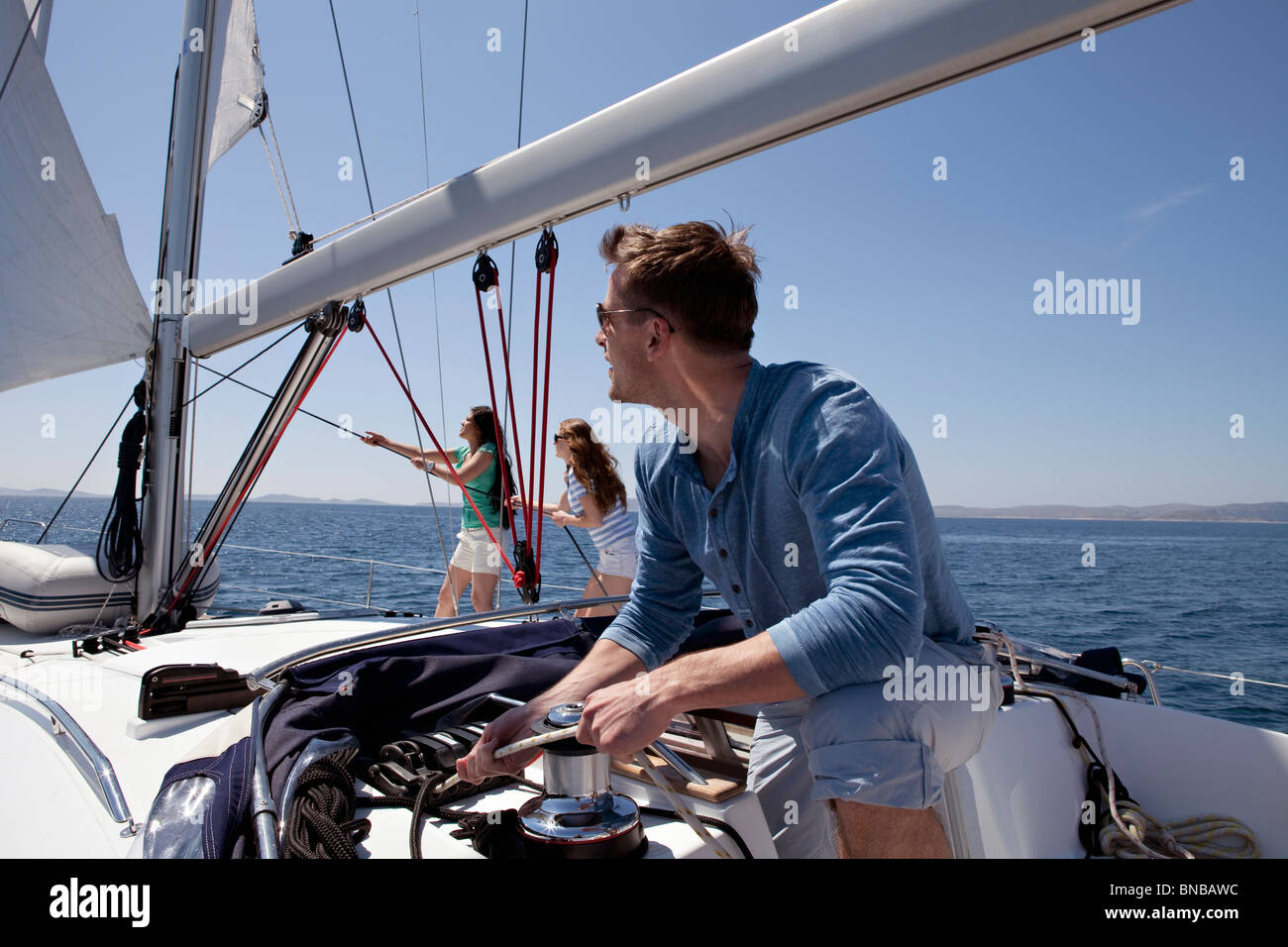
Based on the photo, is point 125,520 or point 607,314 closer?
point 607,314

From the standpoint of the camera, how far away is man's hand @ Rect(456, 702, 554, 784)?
1239mm

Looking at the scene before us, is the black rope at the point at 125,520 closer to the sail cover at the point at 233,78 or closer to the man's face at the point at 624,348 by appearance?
the sail cover at the point at 233,78

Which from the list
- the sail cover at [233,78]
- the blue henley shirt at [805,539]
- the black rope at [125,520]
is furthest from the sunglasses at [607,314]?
the sail cover at [233,78]

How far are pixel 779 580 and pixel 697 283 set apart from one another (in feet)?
1.81

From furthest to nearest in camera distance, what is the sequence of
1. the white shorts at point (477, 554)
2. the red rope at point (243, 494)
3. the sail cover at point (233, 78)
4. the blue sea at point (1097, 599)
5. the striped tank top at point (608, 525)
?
the blue sea at point (1097, 599)
the striped tank top at point (608, 525)
the white shorts at point (477, 554)
the sail cover at point (233, 78)
the red rope at point (243, 494)

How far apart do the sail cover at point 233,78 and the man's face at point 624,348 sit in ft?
11.7

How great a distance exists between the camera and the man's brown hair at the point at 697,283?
1.45 metres

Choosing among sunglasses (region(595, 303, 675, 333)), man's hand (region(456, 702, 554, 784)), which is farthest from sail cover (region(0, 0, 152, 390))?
man's hand (region(456, 702, 554, 784))

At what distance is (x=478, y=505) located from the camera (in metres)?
4.22

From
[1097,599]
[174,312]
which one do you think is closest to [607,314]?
[174,312]

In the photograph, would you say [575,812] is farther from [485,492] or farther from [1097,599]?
[1097,599]
